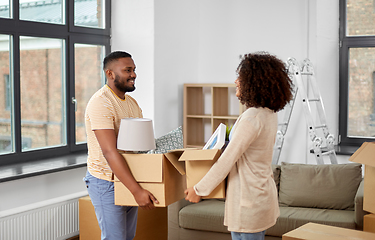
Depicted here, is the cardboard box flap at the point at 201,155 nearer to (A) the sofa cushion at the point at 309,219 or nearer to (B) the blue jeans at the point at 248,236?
(B) the blue jeans at the point at 248,236

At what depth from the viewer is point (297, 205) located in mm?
3486

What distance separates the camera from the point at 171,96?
442 cm

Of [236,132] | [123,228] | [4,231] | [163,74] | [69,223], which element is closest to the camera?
[236,132]

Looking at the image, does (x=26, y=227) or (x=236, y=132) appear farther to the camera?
(x=26, y=227)

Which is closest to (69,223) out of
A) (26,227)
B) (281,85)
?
(26,227)

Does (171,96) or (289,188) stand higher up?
(171,96)

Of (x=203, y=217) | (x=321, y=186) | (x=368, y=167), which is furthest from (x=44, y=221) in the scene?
(x=368, y=167)

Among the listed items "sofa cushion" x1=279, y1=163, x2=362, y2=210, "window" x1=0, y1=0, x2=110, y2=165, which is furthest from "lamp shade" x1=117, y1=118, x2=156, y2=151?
"sofa cushion" x1=279, y1=163, x2=362, y2=210

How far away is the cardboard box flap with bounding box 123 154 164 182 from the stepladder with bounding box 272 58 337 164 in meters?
2.31

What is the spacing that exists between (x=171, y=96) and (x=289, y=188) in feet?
5.15

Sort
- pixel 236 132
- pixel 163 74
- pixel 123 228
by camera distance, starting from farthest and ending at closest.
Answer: pixel 163 74 → pixel 123 228 → pixel 236 132

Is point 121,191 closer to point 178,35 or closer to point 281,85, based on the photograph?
point 281,85

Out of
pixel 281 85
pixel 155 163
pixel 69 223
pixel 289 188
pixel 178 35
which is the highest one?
pixel 178 35

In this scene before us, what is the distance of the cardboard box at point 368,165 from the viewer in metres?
2.31
